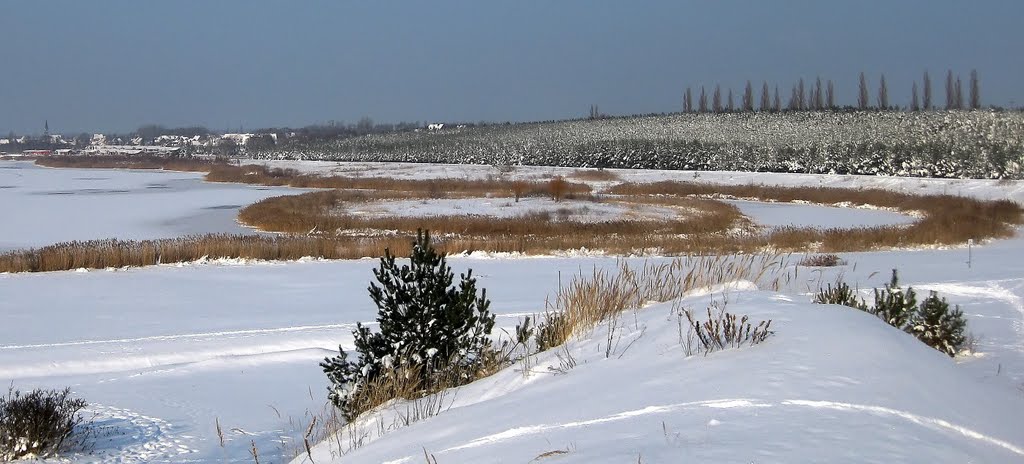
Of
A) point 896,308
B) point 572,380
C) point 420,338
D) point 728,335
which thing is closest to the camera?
point 572,380

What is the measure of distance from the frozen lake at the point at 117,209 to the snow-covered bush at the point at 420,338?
21.4 meters

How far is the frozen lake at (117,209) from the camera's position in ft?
90.2

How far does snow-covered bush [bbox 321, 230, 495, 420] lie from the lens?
634cm

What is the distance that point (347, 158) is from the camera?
305 feet

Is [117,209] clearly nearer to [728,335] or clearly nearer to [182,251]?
[182,251]

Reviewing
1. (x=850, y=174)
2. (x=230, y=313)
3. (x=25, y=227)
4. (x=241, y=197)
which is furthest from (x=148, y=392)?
(x=850, y=174)

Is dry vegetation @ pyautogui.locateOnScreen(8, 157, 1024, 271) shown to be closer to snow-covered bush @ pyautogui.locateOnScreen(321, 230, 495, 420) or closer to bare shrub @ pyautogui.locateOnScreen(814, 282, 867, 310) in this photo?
bare shrub @ pyautogui.locateOnScreen(814, 282, 867, 310)

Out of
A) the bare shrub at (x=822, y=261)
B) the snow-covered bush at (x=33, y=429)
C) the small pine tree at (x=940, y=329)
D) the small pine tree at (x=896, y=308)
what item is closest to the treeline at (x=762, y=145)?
the bare shrub at (x=822, y=261)

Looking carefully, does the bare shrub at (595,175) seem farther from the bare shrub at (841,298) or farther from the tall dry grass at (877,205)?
the bare shrub at (841,298)

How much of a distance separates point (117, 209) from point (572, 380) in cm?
3592

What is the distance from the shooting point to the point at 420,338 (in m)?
6.53

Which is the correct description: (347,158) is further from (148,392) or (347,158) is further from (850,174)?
(148,392)

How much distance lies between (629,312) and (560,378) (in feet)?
7.00

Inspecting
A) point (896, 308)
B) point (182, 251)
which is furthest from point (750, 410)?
point (182, 251)
